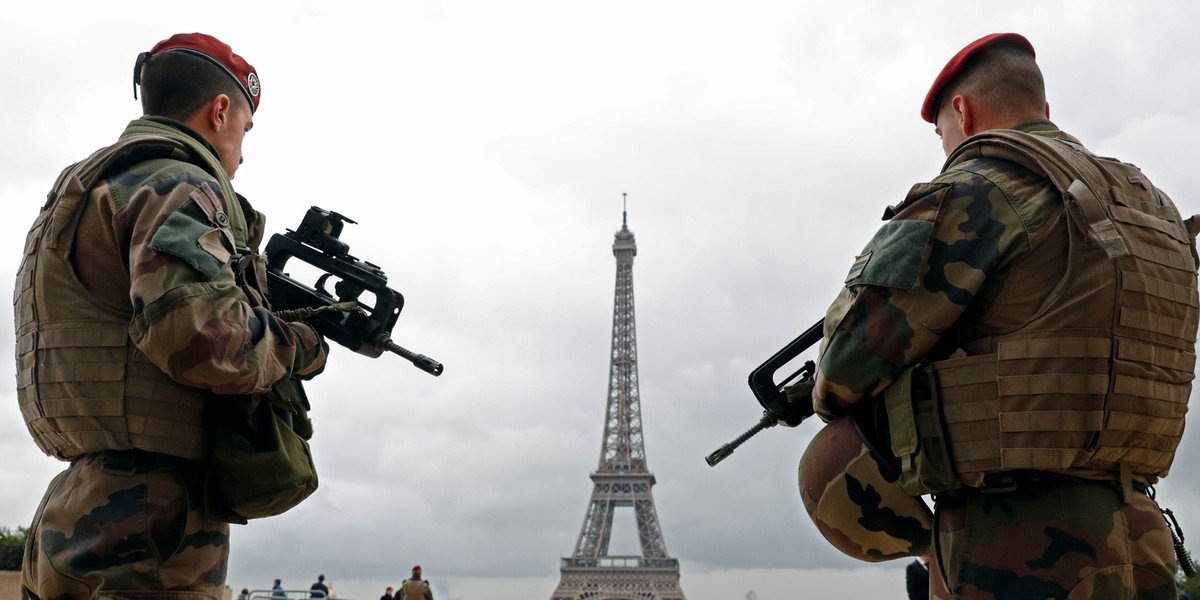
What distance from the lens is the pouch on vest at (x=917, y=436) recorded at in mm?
3910

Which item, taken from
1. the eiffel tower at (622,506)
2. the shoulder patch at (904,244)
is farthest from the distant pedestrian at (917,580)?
the eiffel tower at (622,506)

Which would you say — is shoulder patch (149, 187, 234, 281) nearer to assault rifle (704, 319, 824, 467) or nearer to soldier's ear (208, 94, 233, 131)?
soldier's ear (208, 94, 233, 131)

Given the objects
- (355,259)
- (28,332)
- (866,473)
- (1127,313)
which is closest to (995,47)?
(1127,313)

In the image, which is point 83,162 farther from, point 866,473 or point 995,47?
point 995,47

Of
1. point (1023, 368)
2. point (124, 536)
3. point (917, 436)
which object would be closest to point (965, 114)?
point (1023, 368)

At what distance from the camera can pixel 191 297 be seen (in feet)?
13.1

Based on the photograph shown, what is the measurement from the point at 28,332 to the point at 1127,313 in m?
4.27

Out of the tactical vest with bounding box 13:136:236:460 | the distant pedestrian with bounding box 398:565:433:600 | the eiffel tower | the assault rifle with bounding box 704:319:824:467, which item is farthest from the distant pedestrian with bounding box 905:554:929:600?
the eiffel tower

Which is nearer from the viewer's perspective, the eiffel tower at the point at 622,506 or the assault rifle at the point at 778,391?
the assault rifle at the point at 778,391

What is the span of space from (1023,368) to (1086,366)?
21 cm

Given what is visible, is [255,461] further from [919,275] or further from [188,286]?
[919,275]

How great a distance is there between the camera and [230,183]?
4723 mm

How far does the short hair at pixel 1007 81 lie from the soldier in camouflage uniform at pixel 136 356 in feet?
10.2

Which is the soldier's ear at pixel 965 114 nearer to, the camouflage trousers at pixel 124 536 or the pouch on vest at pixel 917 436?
the pouch on vest at pixel 917 436
